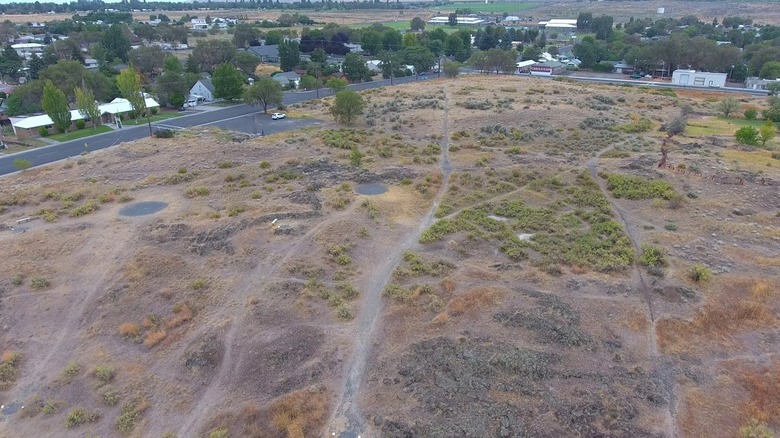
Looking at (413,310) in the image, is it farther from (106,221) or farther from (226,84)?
(226,84)

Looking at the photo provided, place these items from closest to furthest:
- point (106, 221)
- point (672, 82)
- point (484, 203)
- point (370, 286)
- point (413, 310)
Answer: point (413, 310) < point (370, 286) < point (106, 221) < point (484, 203) < point (672, 82)

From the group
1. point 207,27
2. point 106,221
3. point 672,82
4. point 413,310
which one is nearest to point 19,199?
point 106,221

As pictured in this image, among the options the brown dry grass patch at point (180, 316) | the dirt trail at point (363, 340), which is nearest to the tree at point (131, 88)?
the brown dry grass patch at point (180, 316)

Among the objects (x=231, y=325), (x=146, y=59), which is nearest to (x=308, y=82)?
(x=146, y=59)

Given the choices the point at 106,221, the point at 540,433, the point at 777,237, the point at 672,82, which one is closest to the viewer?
the point at 540,433

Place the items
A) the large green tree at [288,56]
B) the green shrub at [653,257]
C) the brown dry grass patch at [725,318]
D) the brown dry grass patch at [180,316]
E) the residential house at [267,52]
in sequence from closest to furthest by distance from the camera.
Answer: the brown dry grass patch at [725,318]
the brown dry grass patch at [180,316]
the green shrub at [653,257]
the large green tree at [288,56]
the residential house at [267,52]

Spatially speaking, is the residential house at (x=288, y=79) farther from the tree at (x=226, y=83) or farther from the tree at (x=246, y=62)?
the tree at (x=226, y=83)

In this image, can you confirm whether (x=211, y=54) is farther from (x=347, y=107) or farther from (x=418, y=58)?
(x=347, y=107)
